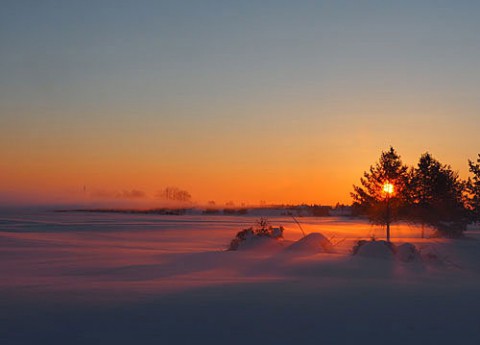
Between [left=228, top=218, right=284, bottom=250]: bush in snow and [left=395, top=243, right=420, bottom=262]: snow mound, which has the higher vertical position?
[left=228, top=218, right=284, bottom=250]: bush in snow

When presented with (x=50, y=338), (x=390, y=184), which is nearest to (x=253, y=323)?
(x=50, y=338)

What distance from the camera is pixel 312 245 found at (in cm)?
2519

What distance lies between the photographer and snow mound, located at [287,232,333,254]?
24766 mm

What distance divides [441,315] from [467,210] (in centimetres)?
4815

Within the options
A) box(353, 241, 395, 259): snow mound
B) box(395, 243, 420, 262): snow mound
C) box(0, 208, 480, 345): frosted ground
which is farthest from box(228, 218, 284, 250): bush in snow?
box(0, 208, 480, 345): frosted ground

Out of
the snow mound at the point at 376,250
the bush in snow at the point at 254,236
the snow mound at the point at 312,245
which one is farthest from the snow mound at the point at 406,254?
the bush in snow at the point at 254,236

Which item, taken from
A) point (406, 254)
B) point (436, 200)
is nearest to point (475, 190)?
point (436, 200)

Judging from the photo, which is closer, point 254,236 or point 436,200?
point 254,236

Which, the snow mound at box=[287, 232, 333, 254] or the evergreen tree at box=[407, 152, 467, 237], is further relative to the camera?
the evergreen tree at box=[407, 152, 467, 237]

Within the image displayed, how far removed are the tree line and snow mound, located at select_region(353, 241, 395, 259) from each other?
87.2 feet

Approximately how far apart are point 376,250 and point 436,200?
109 feet

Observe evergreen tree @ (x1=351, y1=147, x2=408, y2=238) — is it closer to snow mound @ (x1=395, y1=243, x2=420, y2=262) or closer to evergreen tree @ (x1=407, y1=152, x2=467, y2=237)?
evergreen tree @ (x1=407, y1=152, x2=467, y2=237)

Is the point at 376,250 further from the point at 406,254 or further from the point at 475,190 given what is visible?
the point at 475,190

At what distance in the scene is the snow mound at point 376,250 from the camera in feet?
78.4
